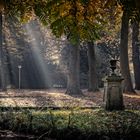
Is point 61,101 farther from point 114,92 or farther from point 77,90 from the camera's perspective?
point 77,90

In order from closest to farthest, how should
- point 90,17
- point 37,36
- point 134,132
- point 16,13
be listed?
point 90,17
point 16,13
point 134,132
point 37,36

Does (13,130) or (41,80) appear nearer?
(13,130)

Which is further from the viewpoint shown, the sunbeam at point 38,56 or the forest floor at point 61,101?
the sunbeam at point 38,56

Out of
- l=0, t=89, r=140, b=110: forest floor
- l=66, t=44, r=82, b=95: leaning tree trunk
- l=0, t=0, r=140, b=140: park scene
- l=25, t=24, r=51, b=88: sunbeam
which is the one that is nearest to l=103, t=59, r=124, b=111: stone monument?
l=0, t=0, r=140, b=140: park scene

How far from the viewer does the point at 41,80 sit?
4734cm

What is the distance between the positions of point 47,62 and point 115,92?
35.1 metres

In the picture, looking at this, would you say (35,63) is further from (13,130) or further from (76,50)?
(13,130)

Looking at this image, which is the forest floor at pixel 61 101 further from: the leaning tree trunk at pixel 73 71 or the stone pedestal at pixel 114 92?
the leaning tree trunk at pixel 73 71

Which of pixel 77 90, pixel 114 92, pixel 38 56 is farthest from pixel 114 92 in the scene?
pixel 38 56

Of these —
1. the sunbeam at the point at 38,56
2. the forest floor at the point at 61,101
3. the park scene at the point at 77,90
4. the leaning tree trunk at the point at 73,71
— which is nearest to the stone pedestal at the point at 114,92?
the park scene at the point at 77,90

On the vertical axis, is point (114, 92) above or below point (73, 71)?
below

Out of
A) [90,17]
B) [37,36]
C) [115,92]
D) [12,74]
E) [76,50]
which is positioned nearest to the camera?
[90,17]

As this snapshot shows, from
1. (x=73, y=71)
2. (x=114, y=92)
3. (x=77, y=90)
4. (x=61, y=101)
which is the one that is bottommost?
(x=61, y=101)

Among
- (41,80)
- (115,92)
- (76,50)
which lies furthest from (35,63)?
(115,92)
